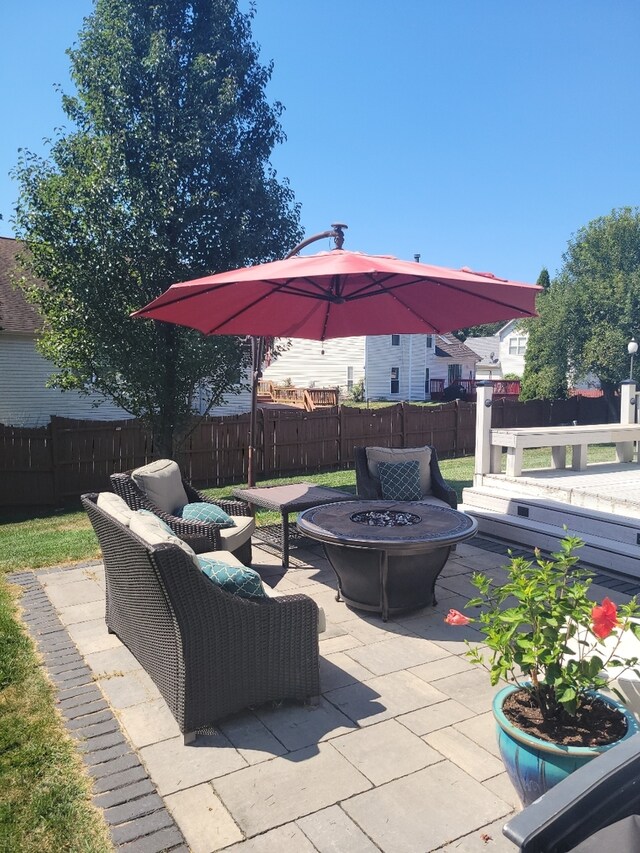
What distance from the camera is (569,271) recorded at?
26.5 m

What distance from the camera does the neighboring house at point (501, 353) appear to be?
4653 cm

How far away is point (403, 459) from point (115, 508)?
370 cm

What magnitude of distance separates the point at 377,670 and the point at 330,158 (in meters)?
10.2

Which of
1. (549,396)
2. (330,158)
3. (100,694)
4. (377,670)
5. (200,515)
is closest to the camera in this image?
(100,694)

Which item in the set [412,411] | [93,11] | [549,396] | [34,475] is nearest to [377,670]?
[34,475]

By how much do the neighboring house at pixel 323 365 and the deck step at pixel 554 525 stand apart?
23.1 meters

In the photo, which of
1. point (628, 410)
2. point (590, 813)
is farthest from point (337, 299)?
point (628, 410)

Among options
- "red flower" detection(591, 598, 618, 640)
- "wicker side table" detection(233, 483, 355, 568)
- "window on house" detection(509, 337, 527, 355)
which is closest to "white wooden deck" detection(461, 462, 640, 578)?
"wicker side table" detection(233, 483, 355, 568)

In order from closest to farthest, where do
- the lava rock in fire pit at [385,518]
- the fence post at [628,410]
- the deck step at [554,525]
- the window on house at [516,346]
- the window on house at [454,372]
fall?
1. the lava rock in fire pit at [385,518]
2. the deck step at [554,525]
3. the fence post at [628,410]
4. the window on house at [454,372]
5. the window on house at [516,346]

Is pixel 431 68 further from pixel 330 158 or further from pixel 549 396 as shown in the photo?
pixel 549 396

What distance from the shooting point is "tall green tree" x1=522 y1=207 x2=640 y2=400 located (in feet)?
78.3

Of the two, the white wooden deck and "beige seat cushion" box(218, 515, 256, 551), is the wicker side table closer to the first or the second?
"beige seat cushion" box(218, 515, 256, 551)

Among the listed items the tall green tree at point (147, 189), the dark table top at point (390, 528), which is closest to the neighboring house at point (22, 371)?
the tall green tree at point (147, 189)

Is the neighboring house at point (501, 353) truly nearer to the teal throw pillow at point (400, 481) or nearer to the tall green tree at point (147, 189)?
the tall green tree at point (147, 189)
